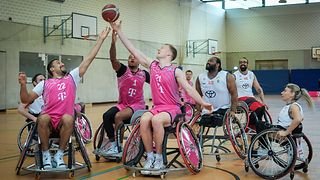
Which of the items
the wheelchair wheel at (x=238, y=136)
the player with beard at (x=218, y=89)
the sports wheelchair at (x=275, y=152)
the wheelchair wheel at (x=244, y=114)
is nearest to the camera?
the sports wheelchair at (x=275, y=152)

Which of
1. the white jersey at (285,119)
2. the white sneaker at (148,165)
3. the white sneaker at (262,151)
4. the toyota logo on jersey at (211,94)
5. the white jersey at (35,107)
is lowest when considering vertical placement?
the white sneaker at (148,165)

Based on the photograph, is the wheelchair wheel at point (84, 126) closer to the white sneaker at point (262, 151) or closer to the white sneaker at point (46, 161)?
the white sneaker at point (46, 161)

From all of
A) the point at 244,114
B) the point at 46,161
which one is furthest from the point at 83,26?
the point at 46,161

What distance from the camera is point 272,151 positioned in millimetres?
4102

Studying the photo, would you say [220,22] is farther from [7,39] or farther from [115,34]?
[115,34]

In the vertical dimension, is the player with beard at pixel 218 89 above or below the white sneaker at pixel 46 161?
above

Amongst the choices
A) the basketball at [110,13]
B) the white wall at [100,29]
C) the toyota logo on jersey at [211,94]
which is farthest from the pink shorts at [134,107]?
the white wall at [100,29]

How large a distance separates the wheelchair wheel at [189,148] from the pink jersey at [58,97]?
1.13m

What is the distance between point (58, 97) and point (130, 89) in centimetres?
117

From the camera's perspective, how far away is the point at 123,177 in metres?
4.14

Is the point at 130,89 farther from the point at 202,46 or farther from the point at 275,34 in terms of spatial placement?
the point at 275,34

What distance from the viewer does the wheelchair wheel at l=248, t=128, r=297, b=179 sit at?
155 inches

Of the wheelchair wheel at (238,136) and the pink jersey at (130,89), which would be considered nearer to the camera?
the wheelchair wheel at (238,136)

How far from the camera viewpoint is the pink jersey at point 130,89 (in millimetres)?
5234
